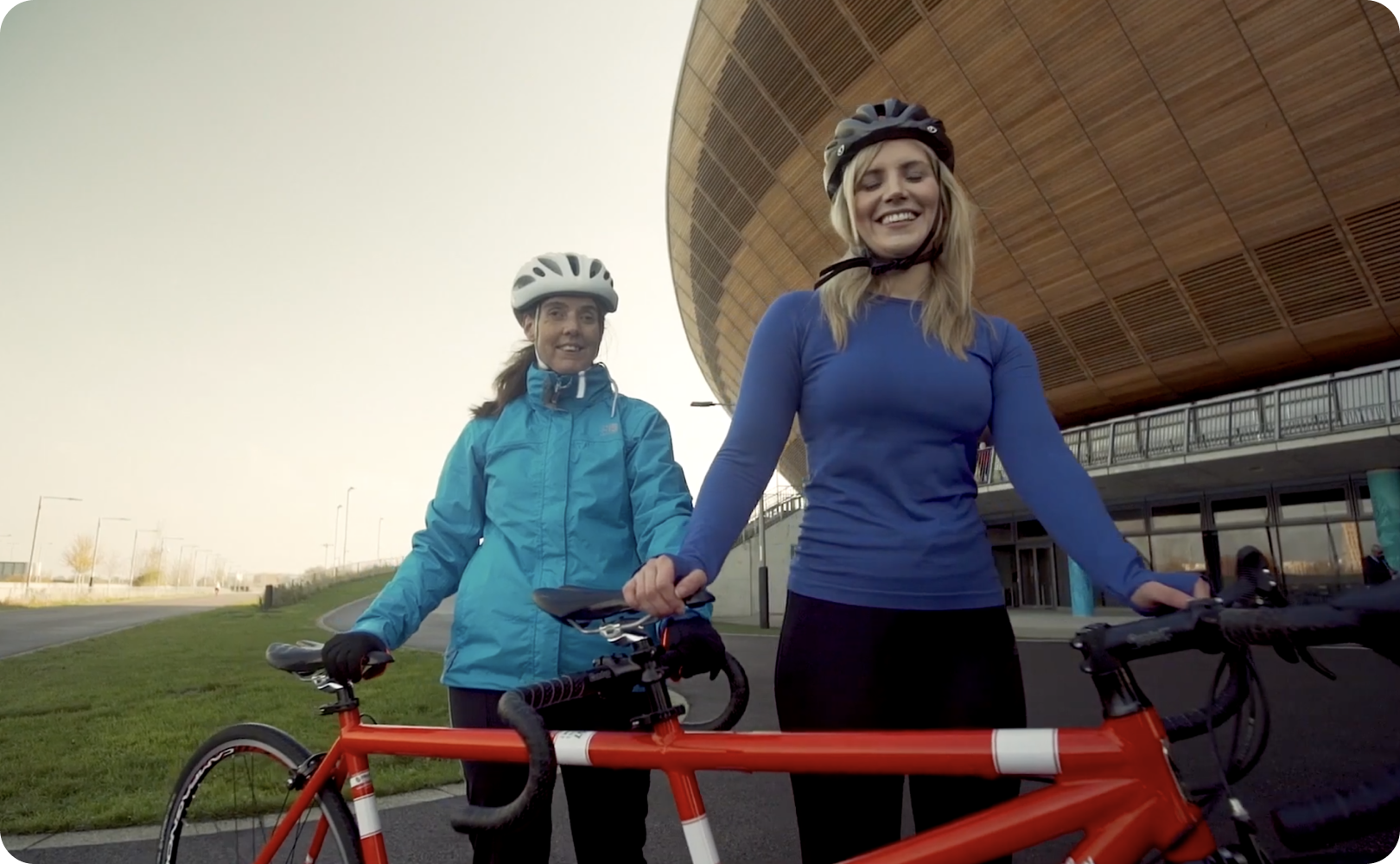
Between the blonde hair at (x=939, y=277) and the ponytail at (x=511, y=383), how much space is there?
1.06 meters

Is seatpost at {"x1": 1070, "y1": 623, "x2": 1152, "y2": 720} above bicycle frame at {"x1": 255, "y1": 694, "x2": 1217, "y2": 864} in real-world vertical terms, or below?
above

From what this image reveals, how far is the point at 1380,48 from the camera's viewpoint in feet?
51.9

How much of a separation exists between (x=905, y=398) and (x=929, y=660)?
56 centimetres

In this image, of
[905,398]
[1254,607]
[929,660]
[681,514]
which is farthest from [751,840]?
[1254,607]

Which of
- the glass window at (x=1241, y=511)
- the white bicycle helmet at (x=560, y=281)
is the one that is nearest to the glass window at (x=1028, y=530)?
the glass window at (x=1241, y=511)

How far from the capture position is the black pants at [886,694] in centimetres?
173

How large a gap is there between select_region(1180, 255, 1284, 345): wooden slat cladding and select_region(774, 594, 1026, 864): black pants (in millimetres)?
21422

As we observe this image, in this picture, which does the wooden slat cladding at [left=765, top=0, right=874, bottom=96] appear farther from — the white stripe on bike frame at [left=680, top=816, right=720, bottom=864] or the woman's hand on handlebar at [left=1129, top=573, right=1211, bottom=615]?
the white stripe on bike frame at [left=680, top=816, right=720, bottom=864]

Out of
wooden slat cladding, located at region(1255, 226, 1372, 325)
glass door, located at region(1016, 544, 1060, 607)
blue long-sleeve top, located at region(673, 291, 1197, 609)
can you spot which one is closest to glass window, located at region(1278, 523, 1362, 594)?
wooden slat cladding, located at region(1255, 226, 1372, 325)

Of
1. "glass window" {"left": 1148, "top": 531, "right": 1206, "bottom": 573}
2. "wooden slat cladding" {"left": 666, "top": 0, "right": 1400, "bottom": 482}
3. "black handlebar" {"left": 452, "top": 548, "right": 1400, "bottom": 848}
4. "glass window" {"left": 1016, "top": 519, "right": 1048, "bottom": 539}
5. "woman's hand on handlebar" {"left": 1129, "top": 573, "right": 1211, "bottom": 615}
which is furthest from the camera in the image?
"glass window" {"left": 1016, "top": 519, "right": 1048, "bottom": 539}

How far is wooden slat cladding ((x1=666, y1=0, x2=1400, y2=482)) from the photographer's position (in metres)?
16.9

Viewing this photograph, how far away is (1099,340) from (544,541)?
23.3 meters

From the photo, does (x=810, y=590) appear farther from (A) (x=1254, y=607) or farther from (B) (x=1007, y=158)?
(B) (x=1007, y=158)

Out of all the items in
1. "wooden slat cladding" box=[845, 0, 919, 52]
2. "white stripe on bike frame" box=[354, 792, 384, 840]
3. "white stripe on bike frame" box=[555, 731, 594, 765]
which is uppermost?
"wooden slat cladding" box=[845, 0, 919, 52]
